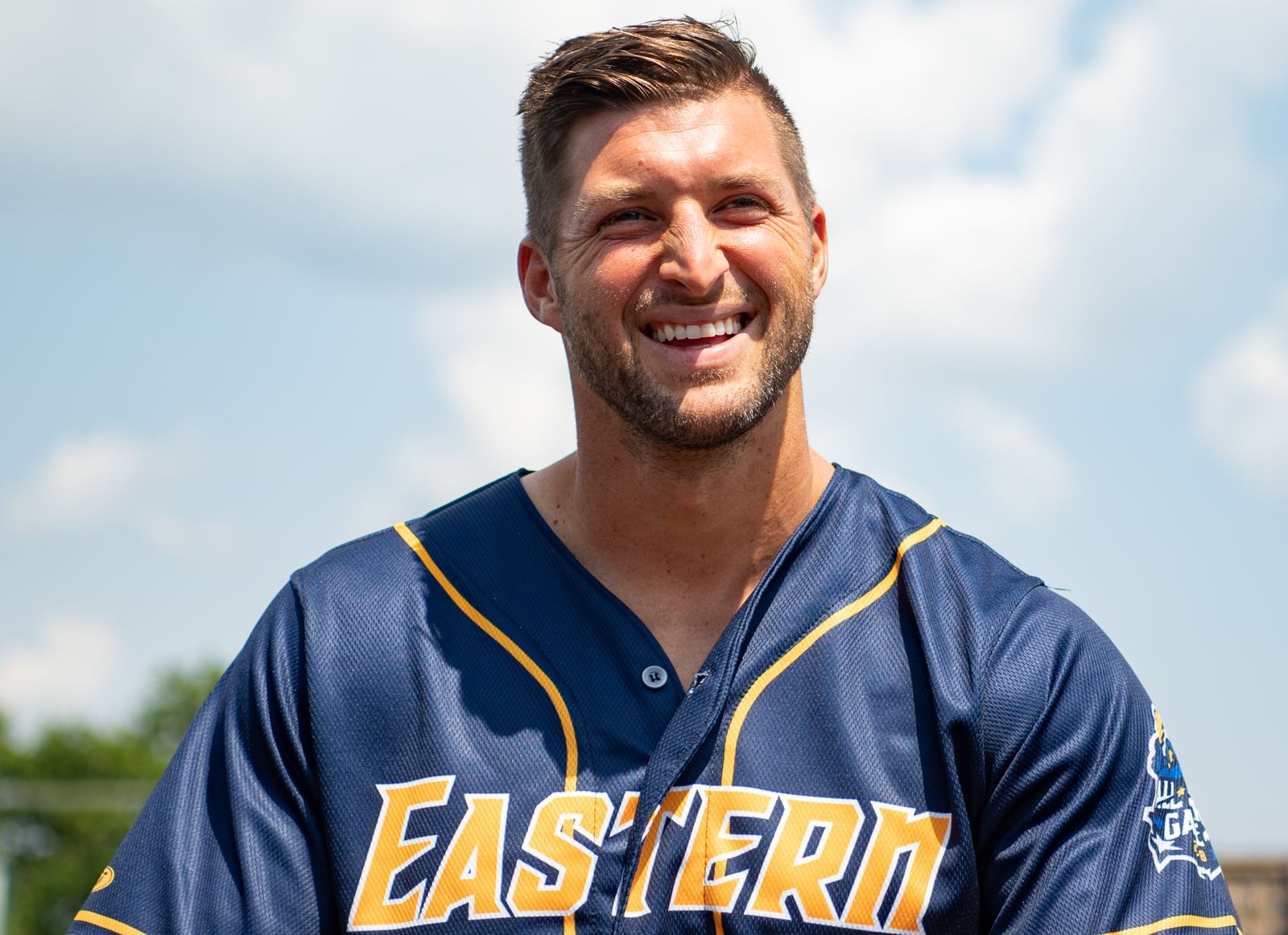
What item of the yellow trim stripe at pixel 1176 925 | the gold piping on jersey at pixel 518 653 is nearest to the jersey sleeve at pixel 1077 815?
the yellow trim stripe at pixel 1176 925

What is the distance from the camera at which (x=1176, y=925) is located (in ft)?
9.76

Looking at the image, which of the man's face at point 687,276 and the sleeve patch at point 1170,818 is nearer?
the sleeve patch at point 1170,818

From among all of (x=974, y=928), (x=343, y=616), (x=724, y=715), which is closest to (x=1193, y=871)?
(x=974, y=928)

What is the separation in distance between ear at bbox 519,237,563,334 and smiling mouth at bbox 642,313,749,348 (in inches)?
16.6

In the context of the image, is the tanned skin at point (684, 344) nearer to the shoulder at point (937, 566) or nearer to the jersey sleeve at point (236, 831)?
the shoulder at point (937, 566)

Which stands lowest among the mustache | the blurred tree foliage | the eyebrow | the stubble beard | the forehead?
the blurred tree foliage

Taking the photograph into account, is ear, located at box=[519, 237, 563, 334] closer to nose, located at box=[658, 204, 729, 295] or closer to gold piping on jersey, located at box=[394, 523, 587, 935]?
nose, located at box=[658, 204, 729, 295]

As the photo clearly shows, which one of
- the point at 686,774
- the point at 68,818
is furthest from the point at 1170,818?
the point at 68,818

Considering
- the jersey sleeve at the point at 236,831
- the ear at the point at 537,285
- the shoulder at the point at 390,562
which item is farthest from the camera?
the ear at the point at 537,285

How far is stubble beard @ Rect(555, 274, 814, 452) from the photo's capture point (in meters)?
3.23

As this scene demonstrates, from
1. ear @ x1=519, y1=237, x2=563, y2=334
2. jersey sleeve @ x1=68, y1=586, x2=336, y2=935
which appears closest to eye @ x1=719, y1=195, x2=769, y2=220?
ear @ x1=519, y1=237, x2=563, y2=334

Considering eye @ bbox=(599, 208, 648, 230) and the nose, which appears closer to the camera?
the nose

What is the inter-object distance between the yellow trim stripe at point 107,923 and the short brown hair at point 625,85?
5.43ft

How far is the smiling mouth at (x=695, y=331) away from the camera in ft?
10.6
